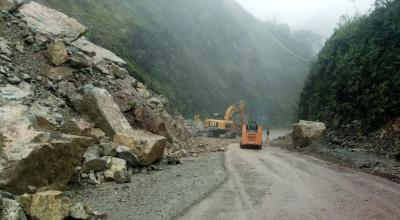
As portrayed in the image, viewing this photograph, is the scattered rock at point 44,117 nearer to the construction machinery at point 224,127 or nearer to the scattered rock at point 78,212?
the scattered rock at point 78,212

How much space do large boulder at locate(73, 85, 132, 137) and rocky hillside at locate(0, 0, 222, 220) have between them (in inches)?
1.4

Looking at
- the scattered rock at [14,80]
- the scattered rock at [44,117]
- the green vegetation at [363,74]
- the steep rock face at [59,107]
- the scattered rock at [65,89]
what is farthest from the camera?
the green vegetation at [363,74]

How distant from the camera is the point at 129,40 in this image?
45.6 m

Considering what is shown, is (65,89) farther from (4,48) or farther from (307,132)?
(307,132)

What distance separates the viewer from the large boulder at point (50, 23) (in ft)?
61.0

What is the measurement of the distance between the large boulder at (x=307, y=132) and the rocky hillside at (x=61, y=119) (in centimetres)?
784

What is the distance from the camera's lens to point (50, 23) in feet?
64.4

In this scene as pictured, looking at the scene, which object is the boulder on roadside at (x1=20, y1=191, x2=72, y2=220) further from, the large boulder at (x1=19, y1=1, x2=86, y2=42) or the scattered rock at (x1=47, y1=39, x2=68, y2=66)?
the large boulder at (x1=19, y1=1, x2=86, y2=42)

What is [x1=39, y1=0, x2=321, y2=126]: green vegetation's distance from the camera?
146 feet

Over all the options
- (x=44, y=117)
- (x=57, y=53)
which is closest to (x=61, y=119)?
(x=44, y=117)

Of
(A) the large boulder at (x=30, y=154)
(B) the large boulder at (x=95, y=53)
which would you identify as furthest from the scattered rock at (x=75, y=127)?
(B) the large boulder at (x=95, y=53)

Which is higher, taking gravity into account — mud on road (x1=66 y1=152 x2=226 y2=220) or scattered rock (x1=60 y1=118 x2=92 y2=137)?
scattered rock (x1=60 y1=118 x2=92 y2=137)

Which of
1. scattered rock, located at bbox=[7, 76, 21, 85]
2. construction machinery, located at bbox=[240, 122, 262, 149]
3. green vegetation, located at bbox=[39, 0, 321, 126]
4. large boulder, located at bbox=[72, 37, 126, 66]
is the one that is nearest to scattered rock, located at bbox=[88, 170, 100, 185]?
scattered rock, located at bbox=[7, 76, 21, 85]

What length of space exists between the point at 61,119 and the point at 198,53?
54968 mm
